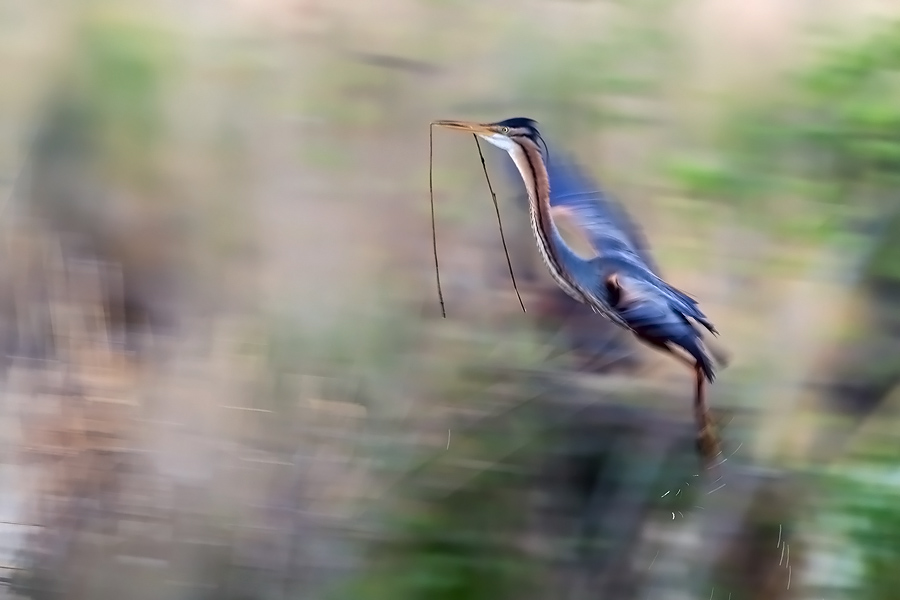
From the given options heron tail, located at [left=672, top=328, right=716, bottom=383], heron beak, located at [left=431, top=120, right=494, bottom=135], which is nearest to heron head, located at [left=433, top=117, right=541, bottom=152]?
heron beak, located at [left=431, top=120, right=494, bottom=135]

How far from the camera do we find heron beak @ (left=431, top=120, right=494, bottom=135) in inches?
29.4

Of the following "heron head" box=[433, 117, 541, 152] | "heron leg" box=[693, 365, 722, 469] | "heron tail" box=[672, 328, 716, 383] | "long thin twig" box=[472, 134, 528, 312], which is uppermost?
"heron head" box=[433, 117, 541, 152]

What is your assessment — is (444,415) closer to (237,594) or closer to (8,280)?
(237,594)

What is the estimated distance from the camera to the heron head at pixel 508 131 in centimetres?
72

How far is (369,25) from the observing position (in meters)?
0.78

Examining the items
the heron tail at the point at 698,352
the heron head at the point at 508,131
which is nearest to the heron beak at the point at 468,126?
the heron head at the point at 508,131

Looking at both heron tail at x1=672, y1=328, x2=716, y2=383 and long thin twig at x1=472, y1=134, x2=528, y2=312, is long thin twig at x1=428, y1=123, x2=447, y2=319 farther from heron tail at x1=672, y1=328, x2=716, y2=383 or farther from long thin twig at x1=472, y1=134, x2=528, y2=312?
heron tail at x1=672, y1=328, x2=716, y2=383

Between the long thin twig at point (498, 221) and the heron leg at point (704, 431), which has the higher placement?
the long thin twig at point (498, 221)

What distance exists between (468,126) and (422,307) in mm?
184

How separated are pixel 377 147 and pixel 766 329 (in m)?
0.42

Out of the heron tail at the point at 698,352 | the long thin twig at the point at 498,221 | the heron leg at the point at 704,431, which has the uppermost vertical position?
the long thin twig at the point at 498,221

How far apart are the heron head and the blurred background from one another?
3 cm

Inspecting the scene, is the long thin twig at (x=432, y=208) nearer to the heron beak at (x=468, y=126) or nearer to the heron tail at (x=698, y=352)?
the heron beak at (x=468, y=126)

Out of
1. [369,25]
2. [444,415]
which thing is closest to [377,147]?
[369,25]
